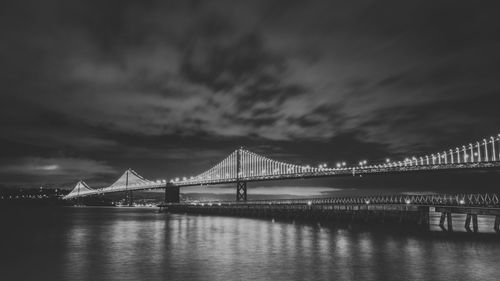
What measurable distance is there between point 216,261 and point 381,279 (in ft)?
31.9

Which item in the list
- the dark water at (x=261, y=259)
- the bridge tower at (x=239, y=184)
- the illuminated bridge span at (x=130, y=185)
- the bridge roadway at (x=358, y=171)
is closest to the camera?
the dark water at (x=261, y=259)

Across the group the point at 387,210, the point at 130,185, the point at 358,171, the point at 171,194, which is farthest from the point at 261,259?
the point at 130,185

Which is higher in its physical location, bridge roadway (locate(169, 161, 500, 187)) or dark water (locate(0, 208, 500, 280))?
bridge roadway (locate(169, 161, 500, 187))

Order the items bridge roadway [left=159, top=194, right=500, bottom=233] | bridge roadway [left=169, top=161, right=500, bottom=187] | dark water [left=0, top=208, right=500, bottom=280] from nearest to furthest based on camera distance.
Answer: dark water [left=0, top=208, right=500, bottom=280], bridge roadway [left=159, top=194, right=500, bottom=233], bridge roadway [left=169, top=161, right=500, bottom=187]

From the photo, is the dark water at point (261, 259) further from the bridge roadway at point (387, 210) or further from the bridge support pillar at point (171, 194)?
the bridge support pillar at point (171, 194)

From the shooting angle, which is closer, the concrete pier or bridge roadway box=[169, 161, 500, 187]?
the concrete pier

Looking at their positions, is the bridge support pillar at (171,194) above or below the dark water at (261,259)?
above

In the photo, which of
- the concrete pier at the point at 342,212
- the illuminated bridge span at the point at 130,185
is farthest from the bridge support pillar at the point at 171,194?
the concrete pier at the point at 342,212

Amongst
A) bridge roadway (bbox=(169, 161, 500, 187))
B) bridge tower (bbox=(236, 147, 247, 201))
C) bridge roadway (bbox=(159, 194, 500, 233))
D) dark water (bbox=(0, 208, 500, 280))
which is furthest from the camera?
bridge tower (bbox=(236, 147, 247, 201))

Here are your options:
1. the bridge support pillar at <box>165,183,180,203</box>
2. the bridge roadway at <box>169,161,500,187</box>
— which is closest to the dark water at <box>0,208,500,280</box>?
the bridge roadway at <box>169,161,500,187</box>

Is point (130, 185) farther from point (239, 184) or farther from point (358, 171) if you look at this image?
point (358, 171)

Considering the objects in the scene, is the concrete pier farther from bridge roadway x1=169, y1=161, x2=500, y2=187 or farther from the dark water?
bridge roadway x1=169, y1=161, x2=500, y2=187

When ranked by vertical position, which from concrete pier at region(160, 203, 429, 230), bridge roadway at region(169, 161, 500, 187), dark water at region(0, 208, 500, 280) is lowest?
dark water at region(0, 208, 500, 280)

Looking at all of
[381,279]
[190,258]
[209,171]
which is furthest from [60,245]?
[209,171]
